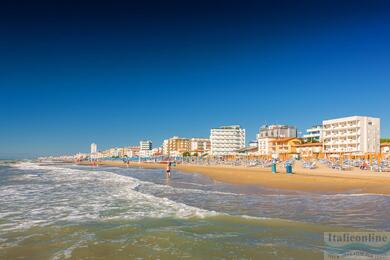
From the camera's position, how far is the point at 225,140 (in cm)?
12925

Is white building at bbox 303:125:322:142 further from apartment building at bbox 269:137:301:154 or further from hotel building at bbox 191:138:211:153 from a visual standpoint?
hotel building at bbox 191:138:211:153

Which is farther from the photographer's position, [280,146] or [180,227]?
[280,146]

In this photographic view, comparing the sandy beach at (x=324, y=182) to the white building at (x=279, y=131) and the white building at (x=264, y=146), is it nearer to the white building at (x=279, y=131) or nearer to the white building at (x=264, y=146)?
the white building at (x=264, y=146)

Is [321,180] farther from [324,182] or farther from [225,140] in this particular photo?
[225,140]

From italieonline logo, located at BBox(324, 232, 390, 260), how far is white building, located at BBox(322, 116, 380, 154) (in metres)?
64.6

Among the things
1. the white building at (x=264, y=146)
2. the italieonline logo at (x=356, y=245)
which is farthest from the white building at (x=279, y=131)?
the italieonline logo at (x=356, y=245)

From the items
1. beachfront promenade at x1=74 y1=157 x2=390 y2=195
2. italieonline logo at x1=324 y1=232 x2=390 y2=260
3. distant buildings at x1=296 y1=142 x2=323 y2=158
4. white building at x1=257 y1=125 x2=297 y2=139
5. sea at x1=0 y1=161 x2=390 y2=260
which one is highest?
white building at x1=257 y1=125 x2=297 y2=139

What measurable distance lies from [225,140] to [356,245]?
12362 cm

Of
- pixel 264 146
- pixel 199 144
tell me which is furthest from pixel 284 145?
pixel 199 144

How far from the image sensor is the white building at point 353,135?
66375 millimetres

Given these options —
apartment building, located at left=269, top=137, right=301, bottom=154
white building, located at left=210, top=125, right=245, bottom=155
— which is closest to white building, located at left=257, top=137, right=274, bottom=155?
apartment building, located at left=269, top=137, right=301, bottom=154

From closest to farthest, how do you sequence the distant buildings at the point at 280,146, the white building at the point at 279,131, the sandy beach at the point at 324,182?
the sandy beach at the point at 324,182, the distant buildings at the point at 280,146, the white building at the point at 279,131

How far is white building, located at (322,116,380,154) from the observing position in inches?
2613

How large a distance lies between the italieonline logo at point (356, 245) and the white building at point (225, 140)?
392ft
